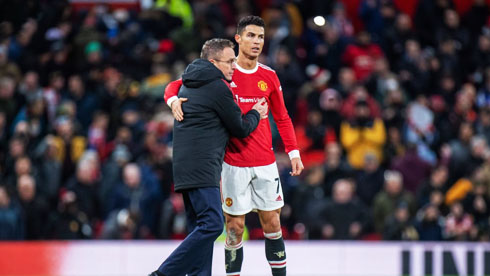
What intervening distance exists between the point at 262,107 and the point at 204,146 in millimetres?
837

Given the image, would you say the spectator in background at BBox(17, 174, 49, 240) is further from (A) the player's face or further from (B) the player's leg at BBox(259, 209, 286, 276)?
(A) the player's face

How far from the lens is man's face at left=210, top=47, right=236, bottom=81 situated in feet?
27.8

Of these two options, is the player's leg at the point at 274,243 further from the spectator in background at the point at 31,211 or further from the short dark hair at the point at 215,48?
the spectator in background at the point at 31,211

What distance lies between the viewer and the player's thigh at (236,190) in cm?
887

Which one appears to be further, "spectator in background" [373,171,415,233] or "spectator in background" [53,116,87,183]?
"spectator in background" [53,116,87,183]

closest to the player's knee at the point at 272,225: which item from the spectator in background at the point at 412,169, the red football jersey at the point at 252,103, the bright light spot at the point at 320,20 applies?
the red football jersey at the point at 252,103

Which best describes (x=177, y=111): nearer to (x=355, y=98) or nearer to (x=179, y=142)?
(x=179, y=142)

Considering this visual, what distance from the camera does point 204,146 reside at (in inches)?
327

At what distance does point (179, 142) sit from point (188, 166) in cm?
26

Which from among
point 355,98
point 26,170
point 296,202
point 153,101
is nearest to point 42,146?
point 26,170

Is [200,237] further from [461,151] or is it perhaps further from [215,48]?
[461,151]

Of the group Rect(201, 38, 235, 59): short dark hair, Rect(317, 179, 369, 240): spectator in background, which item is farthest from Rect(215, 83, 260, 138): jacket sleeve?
Rect(317, 179, 369, 240): spectator in background

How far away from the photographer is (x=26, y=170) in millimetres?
15031

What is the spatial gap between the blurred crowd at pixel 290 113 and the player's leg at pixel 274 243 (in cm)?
577
